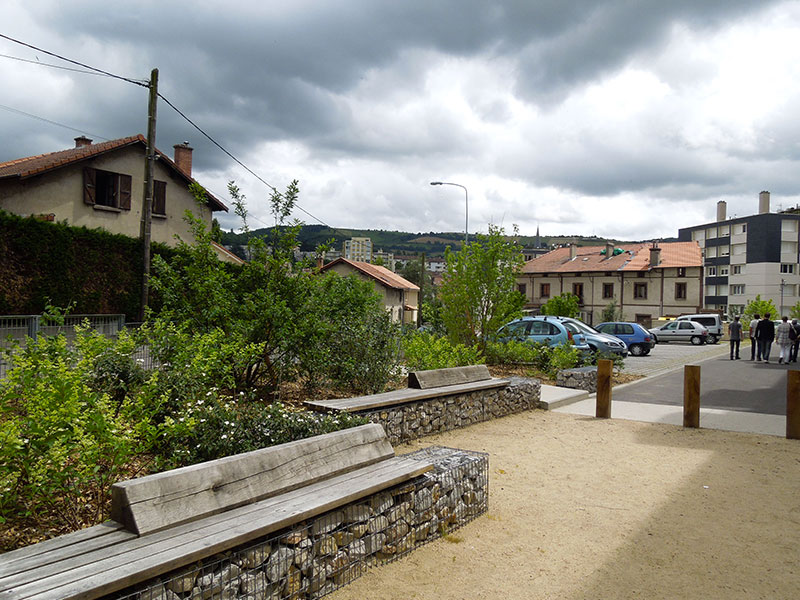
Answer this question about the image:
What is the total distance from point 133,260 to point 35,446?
15.4 meters

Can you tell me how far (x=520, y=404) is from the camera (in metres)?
9.60

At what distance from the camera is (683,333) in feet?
119

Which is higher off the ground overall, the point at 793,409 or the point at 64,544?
the point at 64,544

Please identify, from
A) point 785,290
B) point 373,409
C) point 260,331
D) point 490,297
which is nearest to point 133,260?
point 490,297

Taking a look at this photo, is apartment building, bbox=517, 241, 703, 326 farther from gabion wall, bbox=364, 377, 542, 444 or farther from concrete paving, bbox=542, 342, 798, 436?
gabion wall, bbox=364, 377, 542, 444

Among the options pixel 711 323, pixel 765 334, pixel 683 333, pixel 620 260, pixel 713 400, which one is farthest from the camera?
pixel 620 260

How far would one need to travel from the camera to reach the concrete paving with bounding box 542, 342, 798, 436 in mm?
9125

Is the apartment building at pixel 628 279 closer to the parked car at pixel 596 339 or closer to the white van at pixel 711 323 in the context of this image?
the white van at pixel 711 323

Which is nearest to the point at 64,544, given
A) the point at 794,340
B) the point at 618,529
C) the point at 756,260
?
the point at 618,529

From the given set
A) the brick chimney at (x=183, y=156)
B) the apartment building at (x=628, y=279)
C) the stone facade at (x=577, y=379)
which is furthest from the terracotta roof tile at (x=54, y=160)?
the apartment building at (x=628, y=279)

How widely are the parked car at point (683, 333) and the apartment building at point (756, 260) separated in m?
41.8

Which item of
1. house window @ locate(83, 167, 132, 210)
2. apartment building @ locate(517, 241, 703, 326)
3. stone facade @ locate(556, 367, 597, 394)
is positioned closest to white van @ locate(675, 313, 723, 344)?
apartment building @ locate(517, 241, 703, 326)

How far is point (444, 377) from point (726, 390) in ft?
28.3

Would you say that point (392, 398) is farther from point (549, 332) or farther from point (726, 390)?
point (549, 332)
